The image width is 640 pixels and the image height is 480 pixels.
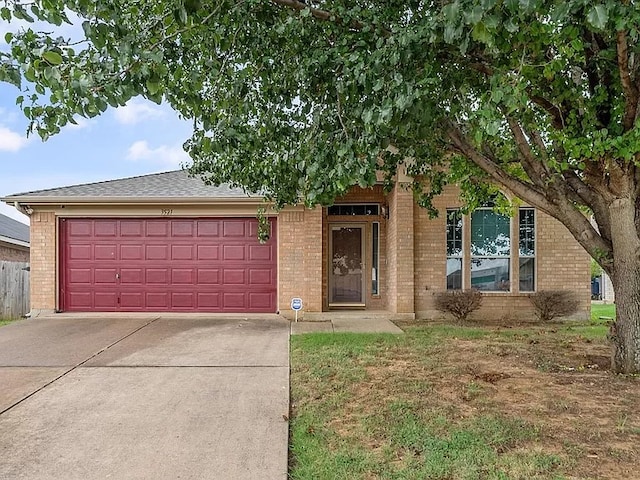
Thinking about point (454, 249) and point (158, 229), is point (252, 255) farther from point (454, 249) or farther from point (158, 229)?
point (454, 249)

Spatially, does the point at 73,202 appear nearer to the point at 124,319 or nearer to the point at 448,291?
the point at 124,319

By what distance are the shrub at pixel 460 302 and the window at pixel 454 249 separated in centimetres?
51

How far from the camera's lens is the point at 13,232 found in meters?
20.6

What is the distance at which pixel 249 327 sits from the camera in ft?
31.3

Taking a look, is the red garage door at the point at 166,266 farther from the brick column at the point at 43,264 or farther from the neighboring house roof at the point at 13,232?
the neighboring house roof at the point at 13,232

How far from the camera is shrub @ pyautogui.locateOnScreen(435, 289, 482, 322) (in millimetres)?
10359

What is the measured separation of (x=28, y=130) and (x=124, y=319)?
7.56m

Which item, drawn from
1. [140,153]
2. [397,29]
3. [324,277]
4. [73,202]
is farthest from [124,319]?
[140,153]

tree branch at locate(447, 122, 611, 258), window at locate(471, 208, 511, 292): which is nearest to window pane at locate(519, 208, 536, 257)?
window at locate(471, 208, 511, 292)

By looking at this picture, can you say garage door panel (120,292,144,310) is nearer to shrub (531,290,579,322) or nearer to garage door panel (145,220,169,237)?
garage door panel (145,220,169,237)

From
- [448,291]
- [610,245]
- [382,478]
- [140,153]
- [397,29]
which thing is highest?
[140,153]

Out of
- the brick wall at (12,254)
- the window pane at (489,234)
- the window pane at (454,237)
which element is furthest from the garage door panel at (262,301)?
the brick wall at (12,254)

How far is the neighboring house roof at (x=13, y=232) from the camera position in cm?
1901

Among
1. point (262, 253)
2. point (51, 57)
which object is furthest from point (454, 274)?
point (51, 57)
